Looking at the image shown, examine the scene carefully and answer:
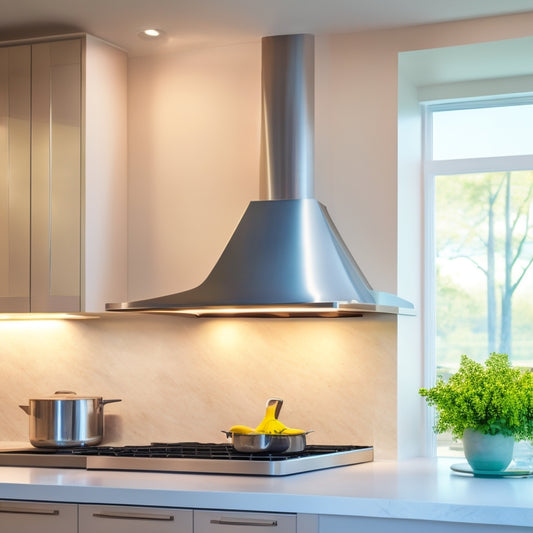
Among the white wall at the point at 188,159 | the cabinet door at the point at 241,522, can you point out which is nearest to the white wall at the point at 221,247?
the white wall at the point at 188,159

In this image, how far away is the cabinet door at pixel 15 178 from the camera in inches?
138

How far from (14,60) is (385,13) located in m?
1.41

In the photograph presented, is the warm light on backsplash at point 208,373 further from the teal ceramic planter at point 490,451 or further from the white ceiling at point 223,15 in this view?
the white ceiling at point 223,15

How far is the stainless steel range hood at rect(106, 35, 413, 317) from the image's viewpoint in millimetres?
3072

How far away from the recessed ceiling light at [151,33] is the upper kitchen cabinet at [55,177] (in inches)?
7.1

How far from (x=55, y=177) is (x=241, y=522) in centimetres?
158

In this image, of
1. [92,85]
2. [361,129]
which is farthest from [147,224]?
[361,129]

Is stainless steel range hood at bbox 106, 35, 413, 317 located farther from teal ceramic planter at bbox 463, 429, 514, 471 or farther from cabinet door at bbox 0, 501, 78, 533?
cabinet door at bbox 0, 501, 78, 533

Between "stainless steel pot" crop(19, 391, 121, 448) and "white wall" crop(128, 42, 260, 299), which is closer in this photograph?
"stainless steel pot" crop(19, 391, 121, 448)

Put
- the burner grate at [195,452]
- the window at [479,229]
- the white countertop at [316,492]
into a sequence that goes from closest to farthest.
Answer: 1. the white countertop at [316,492]
2. the burner grate at [195,452]
3. the window at [479,229]

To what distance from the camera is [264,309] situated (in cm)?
323

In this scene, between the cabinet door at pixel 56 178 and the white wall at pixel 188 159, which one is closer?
the cabinet door at pixel 56 178

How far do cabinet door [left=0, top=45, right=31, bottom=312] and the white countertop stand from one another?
752 mm

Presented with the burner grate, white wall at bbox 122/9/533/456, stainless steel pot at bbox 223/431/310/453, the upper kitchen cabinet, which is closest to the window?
white wall at bbox 122/9/533/456
